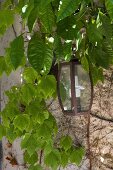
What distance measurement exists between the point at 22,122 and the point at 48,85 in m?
0.21

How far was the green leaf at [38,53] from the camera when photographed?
0.85 m

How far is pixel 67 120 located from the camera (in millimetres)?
1688

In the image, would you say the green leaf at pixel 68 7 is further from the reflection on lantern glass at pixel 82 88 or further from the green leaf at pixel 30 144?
the green leaf at pixel 30 144

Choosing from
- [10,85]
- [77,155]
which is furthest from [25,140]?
[10,85]

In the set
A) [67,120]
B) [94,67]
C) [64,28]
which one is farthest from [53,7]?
[67,120]

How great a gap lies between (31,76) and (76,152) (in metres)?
0.43

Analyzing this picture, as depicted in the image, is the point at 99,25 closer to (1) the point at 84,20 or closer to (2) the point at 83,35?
(1) the point at 84,20

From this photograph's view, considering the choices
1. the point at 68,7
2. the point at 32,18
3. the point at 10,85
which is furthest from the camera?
the point at 10,85

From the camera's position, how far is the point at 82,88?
1480 mm

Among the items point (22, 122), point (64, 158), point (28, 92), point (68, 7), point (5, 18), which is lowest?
point (64, 158)

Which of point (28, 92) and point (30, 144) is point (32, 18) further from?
point (30, 144)

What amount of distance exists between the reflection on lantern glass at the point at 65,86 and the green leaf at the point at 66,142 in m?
0.18

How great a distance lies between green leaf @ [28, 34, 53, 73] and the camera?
0.85 meters

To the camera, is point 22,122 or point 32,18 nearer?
point 32,18
